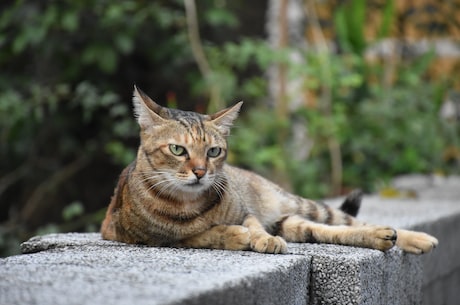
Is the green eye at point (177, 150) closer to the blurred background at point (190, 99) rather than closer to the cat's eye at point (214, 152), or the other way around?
the cat's eye at point (214, 152)

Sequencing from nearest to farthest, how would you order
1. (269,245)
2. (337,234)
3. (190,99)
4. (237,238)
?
(269,245) → (237,238) → (337,234) → (190,99)

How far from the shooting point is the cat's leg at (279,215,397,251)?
292cm

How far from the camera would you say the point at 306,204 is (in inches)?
140

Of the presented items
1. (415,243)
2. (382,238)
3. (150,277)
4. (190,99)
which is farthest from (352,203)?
(190,99)

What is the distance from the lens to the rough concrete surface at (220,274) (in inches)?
73.9

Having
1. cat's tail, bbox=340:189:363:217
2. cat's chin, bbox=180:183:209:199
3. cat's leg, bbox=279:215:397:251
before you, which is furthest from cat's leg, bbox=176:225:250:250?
cat's tail, bbox=340:189:363:217

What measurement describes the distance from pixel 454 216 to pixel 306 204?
37.7 inches

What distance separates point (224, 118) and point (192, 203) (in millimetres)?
390

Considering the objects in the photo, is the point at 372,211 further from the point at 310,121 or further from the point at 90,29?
the point at 90,29

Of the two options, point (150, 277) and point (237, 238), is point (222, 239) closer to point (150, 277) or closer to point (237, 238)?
point (237, 238)

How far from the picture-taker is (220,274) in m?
2.15

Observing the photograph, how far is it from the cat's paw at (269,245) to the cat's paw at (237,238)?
0.03m

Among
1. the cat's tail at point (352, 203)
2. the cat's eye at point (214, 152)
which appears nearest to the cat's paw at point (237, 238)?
the cat's eye at point (214, 152)

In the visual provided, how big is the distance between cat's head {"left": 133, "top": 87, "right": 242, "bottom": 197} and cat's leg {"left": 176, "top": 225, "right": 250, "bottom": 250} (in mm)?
161
